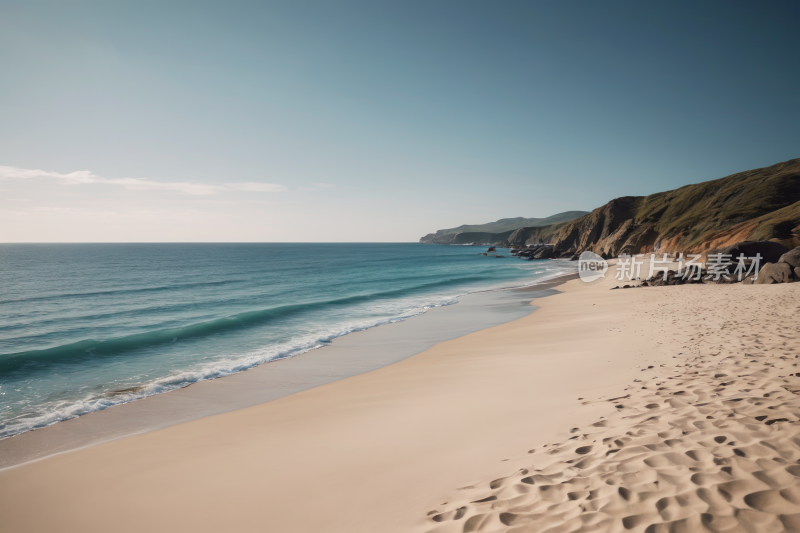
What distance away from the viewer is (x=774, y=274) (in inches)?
748

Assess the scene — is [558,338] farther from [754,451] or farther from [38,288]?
[38,288]

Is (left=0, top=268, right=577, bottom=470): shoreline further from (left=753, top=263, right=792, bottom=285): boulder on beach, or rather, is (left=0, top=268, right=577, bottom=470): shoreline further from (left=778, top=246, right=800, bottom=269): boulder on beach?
(left=778, top=246, right=800, bottom=269): boulder on beach

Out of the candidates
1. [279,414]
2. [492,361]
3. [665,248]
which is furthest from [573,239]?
[279,414]

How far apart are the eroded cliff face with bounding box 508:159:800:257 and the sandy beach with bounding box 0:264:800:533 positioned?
31414mm

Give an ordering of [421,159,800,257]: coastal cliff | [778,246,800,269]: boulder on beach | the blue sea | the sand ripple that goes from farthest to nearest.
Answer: [421,159,800,257]: coastal cliff < [778,246,800,269]: boulder on beach < the blue sea < the sand ripple

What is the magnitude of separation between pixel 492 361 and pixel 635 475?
7.13 metres

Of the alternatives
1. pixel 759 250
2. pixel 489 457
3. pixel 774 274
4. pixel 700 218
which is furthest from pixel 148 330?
pixel 700 218

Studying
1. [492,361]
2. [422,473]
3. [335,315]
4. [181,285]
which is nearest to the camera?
[422,473]

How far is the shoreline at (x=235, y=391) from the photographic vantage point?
746 cm

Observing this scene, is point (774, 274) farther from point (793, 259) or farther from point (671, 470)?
point (671, 470)

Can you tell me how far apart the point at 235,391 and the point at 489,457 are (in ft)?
26.5

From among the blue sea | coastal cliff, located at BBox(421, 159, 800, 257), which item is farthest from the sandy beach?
coastal cliff, located at BBox(421, 159, 800, 257)

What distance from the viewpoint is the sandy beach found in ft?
10.7

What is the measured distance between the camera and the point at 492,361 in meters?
10.6
